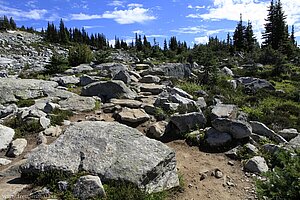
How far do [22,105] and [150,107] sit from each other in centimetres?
534

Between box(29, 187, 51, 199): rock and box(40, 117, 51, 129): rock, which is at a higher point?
box(40, 117, 51, 129): rock

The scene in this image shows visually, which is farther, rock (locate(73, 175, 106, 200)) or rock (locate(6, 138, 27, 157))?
rock (locate(6, 138, 27, 157))

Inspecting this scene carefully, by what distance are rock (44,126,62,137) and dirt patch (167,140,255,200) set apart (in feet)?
12.5

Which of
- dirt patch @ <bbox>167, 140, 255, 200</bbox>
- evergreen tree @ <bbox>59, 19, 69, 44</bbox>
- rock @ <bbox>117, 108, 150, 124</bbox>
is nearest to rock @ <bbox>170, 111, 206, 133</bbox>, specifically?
dirt patch @ <bbox>167, 140, 255, 200</bbox>

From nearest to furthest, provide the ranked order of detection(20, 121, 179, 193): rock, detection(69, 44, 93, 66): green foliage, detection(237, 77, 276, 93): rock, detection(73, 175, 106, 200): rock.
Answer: detection(73, 175, 106, 200): rock < detection(20, 121, 179, 193): rock < detection(237, 77, 276, 93): rock < detection(69, 44, 93, 66): green foliage

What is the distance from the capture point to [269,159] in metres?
9.17

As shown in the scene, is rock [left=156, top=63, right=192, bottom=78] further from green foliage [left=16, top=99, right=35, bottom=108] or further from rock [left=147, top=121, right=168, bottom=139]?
rock [left=147, top=121, right=168, bottom=139]

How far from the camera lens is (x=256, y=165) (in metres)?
8.59

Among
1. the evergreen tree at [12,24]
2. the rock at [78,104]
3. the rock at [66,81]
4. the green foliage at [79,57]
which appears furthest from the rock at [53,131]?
the evergreen tree at [12,24]

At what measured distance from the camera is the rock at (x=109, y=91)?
14.4 metres

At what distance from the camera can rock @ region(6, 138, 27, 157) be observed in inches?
344

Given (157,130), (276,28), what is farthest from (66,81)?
(276,28)

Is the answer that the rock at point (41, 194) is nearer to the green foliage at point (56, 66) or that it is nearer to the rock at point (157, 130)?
the rock at point (157, 130)

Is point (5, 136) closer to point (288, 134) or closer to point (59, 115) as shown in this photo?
point (59, 115)
